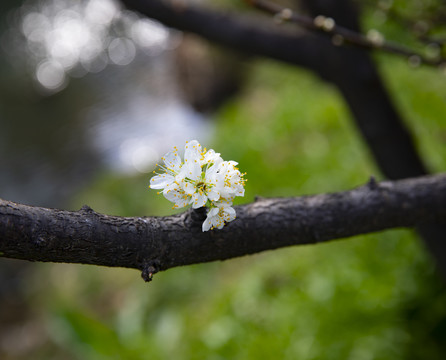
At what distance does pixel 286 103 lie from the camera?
6.14 meters

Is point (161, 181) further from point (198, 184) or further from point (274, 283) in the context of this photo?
point (274, 283)

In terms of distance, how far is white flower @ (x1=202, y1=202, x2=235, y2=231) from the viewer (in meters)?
1.20

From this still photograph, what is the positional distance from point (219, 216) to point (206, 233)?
10 centimetres

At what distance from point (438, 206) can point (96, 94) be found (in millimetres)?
10705

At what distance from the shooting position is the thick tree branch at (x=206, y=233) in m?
1.07

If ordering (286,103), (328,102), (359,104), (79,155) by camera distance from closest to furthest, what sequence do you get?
(359,104), (328,102), (286,103), (79,155)

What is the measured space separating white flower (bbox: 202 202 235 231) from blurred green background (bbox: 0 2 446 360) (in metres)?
1.94

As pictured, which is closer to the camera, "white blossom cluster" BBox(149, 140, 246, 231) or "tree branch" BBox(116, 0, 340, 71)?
"white blossom cluster" BBox(149, 140, 246, 231)

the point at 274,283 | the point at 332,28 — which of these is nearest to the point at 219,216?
the point at 332,28

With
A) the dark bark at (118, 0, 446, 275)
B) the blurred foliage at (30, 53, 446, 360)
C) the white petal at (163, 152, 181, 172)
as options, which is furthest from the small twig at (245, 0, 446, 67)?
the blurred foliage at (30, 53, 446, 360)

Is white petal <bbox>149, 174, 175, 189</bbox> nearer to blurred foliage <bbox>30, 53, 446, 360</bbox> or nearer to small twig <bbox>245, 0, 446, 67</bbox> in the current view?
small twig <bbox>245, 0, 446, 67</bbox>

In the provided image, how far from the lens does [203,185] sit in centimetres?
121

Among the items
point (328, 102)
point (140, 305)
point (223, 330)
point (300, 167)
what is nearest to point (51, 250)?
point (223, 330)

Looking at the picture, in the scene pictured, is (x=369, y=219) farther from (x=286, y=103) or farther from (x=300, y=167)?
(x=286, y=103)
